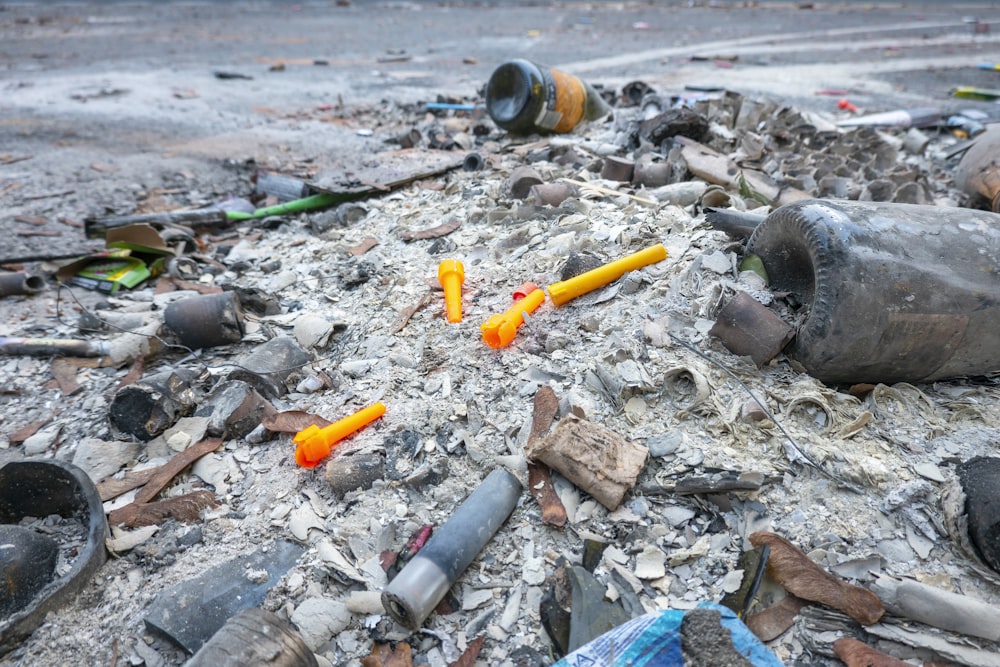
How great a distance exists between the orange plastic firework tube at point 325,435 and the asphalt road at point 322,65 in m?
3.16

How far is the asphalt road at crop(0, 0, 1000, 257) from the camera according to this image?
5.55m

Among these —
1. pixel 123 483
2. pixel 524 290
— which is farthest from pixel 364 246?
pixel 123 483

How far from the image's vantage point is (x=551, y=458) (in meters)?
1.96

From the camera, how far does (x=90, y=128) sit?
6.32 metres

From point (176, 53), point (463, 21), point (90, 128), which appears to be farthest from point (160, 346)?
point (463, 21)

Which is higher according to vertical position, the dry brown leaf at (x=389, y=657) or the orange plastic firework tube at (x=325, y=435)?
the orange plastic firework tube at (x=325, y=435)

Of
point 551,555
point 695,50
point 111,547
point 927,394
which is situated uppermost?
point 695,50

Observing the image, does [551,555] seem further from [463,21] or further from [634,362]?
[463,21]

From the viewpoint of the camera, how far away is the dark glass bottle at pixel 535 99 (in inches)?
192

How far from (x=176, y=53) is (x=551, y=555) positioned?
11.4 m

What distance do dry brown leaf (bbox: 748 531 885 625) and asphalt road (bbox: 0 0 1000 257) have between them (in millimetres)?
4641

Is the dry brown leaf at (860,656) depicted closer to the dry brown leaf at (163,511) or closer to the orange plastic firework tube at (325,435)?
the orange plastic firework tube at (325,435)

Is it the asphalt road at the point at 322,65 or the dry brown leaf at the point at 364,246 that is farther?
the asphalt road at the point at 322,65

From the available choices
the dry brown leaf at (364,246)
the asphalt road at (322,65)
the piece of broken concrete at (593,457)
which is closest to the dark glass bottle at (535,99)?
the asphalt road at (322,65)
